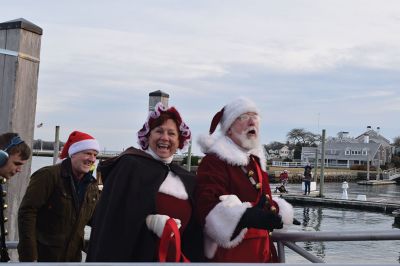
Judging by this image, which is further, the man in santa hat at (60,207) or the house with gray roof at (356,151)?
the house with gray roof at (356,151)

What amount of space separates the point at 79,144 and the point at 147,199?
1.17m

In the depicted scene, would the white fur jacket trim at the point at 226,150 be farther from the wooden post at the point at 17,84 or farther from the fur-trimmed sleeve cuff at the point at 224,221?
the wooden post at the point at 17,84

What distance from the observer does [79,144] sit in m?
3.69

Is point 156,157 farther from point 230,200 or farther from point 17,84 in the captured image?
point 17,84

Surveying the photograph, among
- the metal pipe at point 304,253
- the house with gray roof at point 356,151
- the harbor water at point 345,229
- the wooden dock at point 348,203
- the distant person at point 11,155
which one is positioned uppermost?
the house with gray roof at point 356,151

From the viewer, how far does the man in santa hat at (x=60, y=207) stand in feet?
11.1

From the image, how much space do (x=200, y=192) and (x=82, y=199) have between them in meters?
1.08

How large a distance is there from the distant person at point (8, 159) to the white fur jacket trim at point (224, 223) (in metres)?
1.18

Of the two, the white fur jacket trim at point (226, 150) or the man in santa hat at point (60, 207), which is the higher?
the white fur jacket trim at point (226, 150)

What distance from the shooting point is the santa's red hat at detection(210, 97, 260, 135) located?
10.4ft

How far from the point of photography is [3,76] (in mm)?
4418

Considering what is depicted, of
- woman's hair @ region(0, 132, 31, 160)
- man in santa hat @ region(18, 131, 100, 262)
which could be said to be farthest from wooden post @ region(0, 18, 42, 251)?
woman's hair @ region(0, 132, 31, 160)

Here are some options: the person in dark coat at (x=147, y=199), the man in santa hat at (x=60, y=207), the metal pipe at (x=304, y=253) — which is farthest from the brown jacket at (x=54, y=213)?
the metal pipe at (x=304, y=253)

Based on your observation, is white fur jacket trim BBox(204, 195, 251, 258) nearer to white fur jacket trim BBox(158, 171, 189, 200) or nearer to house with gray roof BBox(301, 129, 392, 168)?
white fur jacket trim BBox(158, 171, 189, 200)
